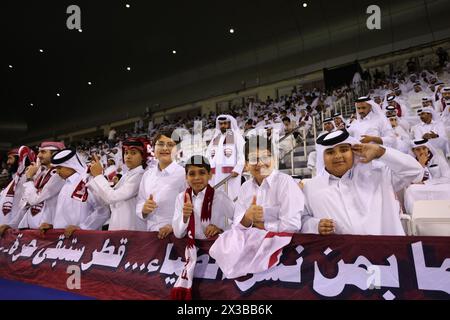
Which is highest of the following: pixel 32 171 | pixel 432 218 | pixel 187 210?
pixel 32 171

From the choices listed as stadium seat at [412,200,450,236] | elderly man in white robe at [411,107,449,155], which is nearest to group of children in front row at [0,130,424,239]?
stadium seat at [412,200,450,236]

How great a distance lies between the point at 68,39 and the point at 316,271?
15880 millimetres

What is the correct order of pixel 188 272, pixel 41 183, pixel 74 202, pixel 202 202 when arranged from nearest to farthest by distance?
pixel 188 272, pixel 202 202, pixel 74 202, pixel 41 183

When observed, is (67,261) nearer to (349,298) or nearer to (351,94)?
(349,298)

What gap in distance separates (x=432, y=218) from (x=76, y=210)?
3.16 metres

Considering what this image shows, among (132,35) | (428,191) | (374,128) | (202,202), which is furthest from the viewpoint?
(132,35)

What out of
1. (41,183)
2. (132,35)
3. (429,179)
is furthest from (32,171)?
(132,35)

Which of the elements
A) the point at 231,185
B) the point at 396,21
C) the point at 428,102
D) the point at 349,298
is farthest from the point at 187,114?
the point at 349,298

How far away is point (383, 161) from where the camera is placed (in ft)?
7.42

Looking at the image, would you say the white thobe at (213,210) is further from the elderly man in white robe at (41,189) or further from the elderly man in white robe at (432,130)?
the elderly man in white robe at (432,130)

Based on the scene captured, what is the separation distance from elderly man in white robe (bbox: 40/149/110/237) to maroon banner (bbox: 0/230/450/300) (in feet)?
0.83

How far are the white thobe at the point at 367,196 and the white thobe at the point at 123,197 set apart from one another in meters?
1.63

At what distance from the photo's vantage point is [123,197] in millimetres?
3072

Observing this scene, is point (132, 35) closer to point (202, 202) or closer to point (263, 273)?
point (202, 202)
